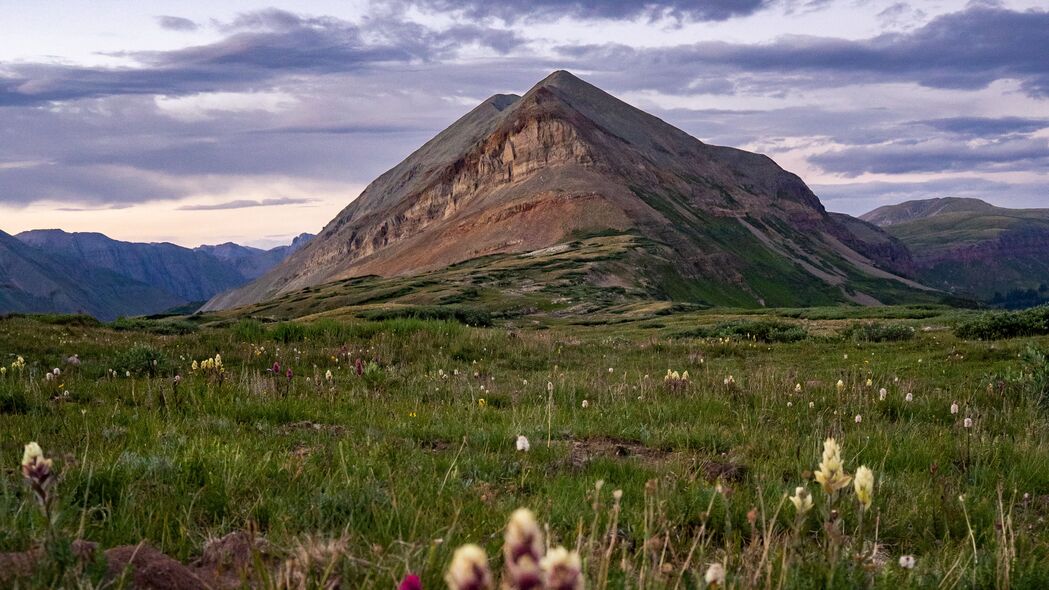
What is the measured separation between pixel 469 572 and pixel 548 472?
177 inches

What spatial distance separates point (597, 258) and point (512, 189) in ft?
→ 235

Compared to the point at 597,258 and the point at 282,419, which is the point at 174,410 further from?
the point at 597,258

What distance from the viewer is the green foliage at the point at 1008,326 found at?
2386 cm

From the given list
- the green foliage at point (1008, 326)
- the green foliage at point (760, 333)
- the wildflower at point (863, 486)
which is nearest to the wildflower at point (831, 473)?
the wildflower at point (863, 486)

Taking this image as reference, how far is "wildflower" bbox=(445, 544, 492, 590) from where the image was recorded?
127 cm

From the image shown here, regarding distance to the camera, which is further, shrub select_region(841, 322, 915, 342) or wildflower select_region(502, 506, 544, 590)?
shrub select_region(841, 322, 915, 342)

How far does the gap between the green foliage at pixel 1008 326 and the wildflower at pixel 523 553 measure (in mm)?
26665

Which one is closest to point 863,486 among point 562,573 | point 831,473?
point 831,473

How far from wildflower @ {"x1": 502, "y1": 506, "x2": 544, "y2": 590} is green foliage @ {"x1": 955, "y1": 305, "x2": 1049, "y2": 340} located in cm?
2667

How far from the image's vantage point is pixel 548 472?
5.70m

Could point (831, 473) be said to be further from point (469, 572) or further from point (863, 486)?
point (469, 572)

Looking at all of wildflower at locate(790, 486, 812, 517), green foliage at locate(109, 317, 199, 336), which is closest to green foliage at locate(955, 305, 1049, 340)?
wildflower at locate(790, 486, 812, 517)

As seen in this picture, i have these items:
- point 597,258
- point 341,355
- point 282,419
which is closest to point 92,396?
point 282,419

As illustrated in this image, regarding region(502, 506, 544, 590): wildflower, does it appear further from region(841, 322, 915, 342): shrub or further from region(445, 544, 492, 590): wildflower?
region(841, 322, 915, 342): shrub
